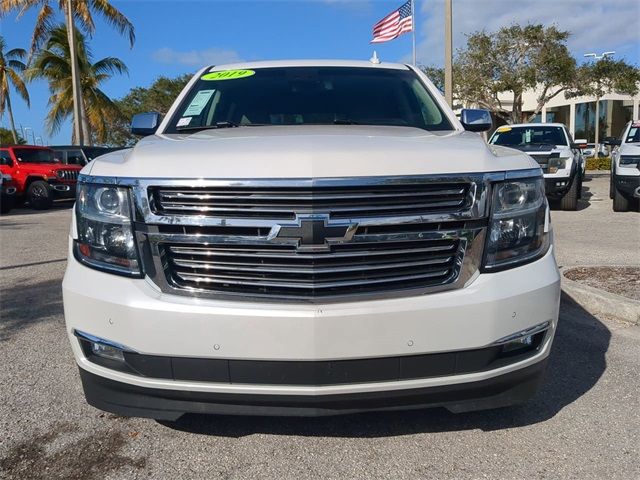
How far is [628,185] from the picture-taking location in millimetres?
10641

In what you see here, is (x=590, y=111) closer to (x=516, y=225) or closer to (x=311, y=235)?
(x=516, y=225)

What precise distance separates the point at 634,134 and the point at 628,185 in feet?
5.31

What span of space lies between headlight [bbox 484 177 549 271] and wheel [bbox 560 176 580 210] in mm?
10087

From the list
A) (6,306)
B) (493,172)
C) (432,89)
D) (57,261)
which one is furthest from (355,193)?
(57,261)

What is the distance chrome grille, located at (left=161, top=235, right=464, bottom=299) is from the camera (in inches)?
89.0

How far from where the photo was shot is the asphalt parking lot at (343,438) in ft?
8.24

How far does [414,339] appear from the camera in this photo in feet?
7.38

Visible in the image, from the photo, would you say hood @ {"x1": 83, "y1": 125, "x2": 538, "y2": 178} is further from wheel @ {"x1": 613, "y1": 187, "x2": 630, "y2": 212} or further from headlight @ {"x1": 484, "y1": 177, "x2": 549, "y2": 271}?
wheel @ {"x1": 613, "y1": 187, "x2": 630, "y2": 212}

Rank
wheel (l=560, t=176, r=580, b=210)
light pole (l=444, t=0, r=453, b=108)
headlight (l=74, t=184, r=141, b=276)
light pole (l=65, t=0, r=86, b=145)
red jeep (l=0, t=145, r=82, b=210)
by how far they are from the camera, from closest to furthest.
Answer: headlight (l=74, t=184, r=141, b=276)
wheel (l=560, t=176, r=580, b=210)
light pole (l=444, t=0, r=453, b=108)
red jeep (l=0, t=145, r=82, b=210)
light pole (l=65, t=0, r=86, b=145)

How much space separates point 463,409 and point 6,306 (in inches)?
178

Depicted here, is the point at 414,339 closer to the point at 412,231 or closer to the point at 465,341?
the point at 465,341

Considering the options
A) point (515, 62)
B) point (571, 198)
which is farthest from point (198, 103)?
point (515, 62)

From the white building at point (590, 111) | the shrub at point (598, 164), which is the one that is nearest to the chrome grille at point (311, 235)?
the shrub at point (598, 164)

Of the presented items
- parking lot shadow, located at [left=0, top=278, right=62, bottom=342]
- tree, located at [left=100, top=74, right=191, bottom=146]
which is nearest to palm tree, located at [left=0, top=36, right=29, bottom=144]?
tree, located at [left=100, top=74, right=191, bottom=146]
